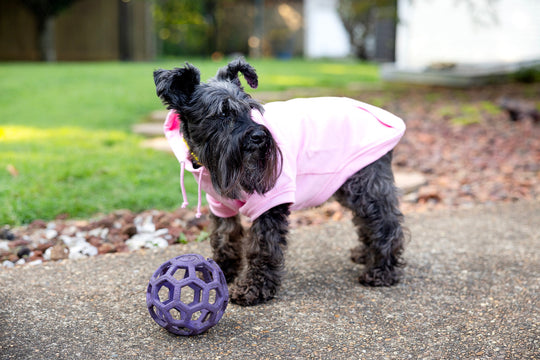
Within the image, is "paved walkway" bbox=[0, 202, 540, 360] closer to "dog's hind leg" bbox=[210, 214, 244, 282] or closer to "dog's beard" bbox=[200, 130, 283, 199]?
"dog's hind leg" bbox=[210, 214, 244, 282]

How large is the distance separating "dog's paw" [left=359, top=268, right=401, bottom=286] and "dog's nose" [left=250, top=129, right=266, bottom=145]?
1.25 metres

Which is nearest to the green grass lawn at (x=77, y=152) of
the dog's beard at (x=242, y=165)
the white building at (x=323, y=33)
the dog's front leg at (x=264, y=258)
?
the dog's beard at (x=242, y=165)

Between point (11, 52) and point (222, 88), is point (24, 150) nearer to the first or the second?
point (222, 88)

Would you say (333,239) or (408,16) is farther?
(408,16)

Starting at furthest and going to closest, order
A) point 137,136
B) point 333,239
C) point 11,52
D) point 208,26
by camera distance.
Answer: point 208,26 → point 11,52 → point 137,136 → point 333,239

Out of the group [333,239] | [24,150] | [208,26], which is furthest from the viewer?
[208,26]

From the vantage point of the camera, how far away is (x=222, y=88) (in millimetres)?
2928

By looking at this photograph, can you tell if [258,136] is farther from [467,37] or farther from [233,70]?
[467,37]

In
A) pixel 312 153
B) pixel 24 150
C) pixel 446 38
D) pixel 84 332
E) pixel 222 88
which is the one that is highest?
pixel 446 38

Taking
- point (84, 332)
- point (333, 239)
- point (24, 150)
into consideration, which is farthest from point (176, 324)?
point (24, 150)

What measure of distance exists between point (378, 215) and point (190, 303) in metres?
1.34

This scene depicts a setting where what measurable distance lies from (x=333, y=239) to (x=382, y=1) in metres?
10.3

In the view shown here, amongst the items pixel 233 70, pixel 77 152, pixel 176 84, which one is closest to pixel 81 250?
pixel 176 84

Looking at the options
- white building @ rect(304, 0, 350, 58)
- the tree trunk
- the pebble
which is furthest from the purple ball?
white building @ rect(304, 0, 350, 58)
